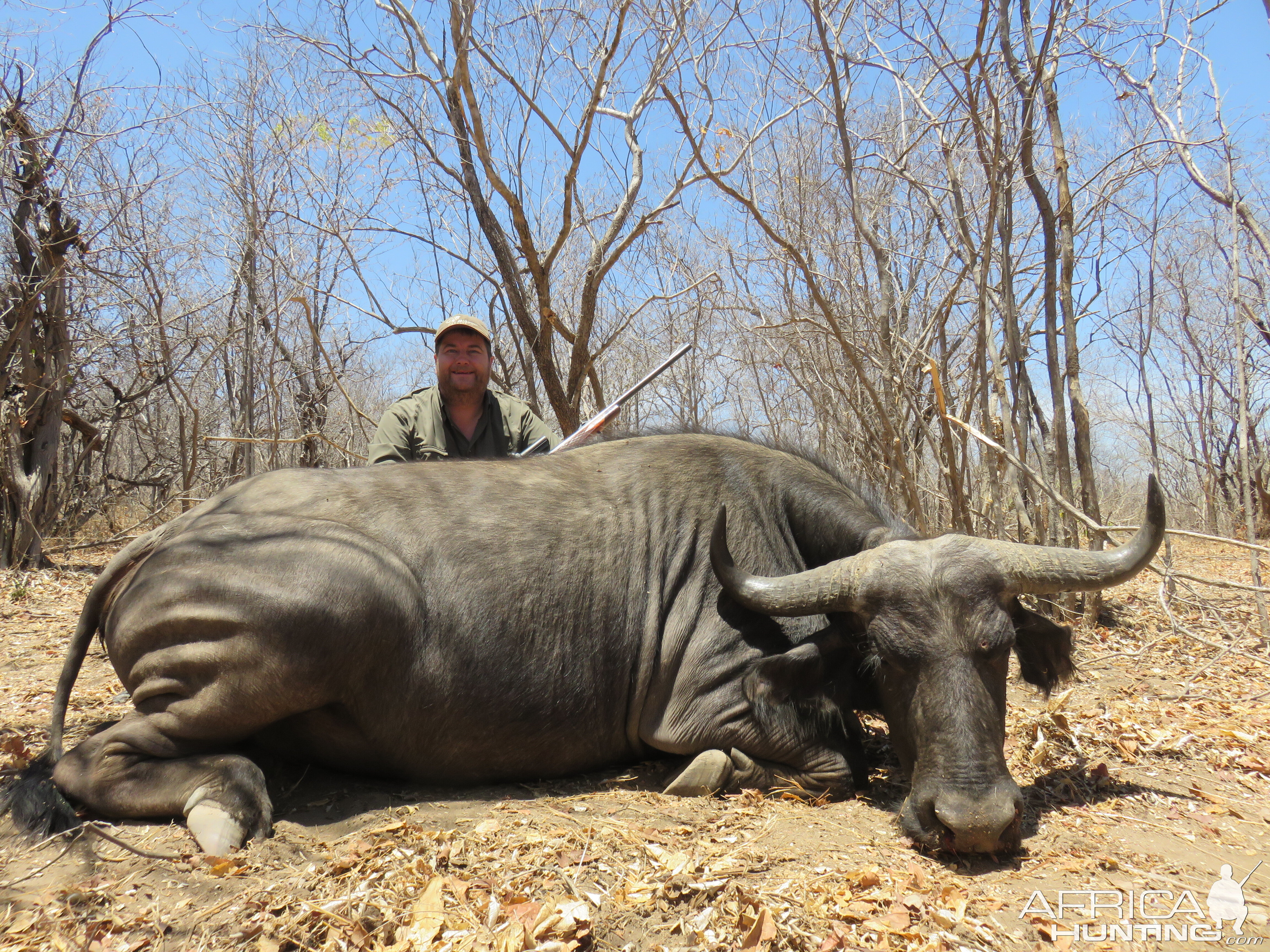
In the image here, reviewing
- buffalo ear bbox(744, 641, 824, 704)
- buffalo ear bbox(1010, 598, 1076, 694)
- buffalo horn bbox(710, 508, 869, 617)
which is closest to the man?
buffalo horn bbox(710, 508, 869, 617)

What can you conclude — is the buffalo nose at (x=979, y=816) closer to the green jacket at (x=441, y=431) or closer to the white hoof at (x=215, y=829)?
the white hoof at (x=215, y=829)

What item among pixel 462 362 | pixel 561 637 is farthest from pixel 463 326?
pixel 561 637

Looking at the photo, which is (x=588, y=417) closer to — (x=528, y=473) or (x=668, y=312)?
(x=668, y=312)

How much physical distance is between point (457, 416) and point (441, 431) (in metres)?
0.19

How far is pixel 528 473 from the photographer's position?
451 cm

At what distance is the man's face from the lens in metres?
6.71

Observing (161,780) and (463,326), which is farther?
(463,326)

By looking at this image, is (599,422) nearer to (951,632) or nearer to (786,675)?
(786,675)

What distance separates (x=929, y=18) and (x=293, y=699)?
6101 millimetres

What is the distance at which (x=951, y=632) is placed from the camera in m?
3.41

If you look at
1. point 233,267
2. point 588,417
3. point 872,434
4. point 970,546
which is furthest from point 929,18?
point 233,267

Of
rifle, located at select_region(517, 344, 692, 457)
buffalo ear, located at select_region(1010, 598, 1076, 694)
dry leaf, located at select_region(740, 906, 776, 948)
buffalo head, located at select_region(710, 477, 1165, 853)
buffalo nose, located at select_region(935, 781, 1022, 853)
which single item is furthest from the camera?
rifle, located at select_region(517, 344, 692, 457)

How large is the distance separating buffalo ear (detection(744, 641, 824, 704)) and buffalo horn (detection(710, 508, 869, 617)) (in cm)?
19

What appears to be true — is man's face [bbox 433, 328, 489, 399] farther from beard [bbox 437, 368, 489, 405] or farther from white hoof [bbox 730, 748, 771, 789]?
white hoof [bbox 730, 748, 771, 789]
